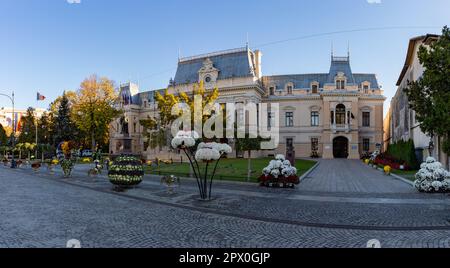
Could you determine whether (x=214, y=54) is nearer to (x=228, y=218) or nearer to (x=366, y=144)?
(x=366, y=144)

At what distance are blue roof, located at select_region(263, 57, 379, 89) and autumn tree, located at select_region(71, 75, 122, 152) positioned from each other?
27.5 metres

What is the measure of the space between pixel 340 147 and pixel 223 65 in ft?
79.0

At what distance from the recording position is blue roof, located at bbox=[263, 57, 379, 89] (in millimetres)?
54062

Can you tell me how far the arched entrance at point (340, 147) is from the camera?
53.8 m

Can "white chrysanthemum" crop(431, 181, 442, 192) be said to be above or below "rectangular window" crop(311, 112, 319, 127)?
below

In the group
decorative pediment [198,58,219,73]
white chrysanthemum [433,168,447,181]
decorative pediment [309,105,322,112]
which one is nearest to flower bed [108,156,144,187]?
white chrysanthemum [433,168,447,181]

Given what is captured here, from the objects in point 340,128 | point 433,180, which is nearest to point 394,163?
point 433,180

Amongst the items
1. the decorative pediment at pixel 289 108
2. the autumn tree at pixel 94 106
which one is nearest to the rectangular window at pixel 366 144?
the decorative pediment at pixel 289 108

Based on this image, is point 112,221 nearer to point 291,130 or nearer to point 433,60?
point 433,60

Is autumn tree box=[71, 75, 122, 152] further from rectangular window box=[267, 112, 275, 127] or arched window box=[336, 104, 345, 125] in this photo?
arched window box=[336, 104, 345, 125]

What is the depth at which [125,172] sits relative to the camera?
1628 cm

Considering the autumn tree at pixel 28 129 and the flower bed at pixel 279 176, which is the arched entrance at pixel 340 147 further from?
the autumn tree at pixel 28 129
